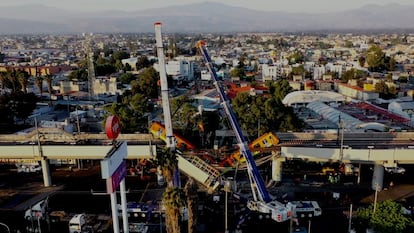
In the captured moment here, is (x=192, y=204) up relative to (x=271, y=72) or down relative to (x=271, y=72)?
up

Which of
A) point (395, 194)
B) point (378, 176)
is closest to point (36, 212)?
point (378, 176)

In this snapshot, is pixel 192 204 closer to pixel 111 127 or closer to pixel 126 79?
pixel 111 127

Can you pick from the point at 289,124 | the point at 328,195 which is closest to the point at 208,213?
the point at 328,195

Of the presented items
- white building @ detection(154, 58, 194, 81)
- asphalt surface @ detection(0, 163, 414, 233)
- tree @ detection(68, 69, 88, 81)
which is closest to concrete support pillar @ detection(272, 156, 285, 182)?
asphalt surface @ detection(0, 163, 414, 233)

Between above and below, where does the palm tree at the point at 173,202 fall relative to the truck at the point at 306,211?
above

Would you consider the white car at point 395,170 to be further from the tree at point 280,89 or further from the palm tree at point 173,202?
the tree at point 280,89

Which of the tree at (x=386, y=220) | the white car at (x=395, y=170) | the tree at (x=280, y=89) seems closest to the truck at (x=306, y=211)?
the tree at (x=386, y=220)

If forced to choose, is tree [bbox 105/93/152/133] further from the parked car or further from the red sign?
the parked car

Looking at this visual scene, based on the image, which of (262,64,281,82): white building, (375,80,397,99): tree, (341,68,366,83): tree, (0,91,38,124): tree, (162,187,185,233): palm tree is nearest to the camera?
(162,187,185,233): palm tree
